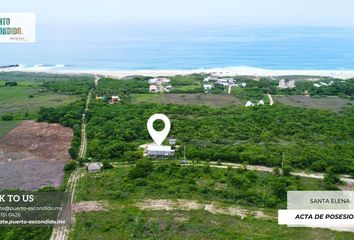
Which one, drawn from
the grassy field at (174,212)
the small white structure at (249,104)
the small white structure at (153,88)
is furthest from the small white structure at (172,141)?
the small white structure at (153,88)

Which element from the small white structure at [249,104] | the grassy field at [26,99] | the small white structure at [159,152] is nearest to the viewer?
the small white structure at [159,152]

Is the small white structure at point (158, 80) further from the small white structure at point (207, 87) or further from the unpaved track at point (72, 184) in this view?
the unpaved track at point (72, 184)

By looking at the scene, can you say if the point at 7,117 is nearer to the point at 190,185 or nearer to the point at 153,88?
the point at 153,88

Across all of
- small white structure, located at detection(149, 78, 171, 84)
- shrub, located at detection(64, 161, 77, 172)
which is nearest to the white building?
small white structure, located at detection(149, 78, 171, 84)

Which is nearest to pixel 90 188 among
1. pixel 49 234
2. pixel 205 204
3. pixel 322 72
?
pixel 49 234

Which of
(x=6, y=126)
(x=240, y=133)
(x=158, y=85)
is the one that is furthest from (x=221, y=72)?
(x=6, y=126)

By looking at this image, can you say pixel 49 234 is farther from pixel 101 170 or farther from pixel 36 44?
pixel 36 44

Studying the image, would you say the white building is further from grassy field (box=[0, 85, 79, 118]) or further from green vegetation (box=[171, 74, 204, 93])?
grassy field (box=[0, 85, 79, 118])
